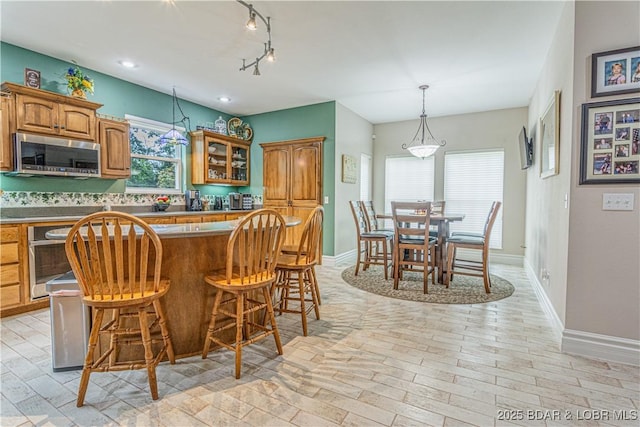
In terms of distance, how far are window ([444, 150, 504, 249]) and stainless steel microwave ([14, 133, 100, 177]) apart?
5.63m

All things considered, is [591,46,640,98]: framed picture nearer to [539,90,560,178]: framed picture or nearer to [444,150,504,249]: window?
[539,90,560,178]: framed picture

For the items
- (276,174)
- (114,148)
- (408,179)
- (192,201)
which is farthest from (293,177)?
(114,148)

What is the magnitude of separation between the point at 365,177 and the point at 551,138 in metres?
3.70

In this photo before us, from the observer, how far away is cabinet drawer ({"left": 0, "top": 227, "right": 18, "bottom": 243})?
2.82m

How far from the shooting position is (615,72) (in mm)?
2059

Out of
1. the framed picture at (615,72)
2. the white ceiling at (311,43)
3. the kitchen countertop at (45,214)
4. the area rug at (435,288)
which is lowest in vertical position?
the area rug at (435,288)

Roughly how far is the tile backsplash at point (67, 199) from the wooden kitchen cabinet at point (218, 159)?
0.79m

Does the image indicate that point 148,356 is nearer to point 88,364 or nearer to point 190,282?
point 88,364

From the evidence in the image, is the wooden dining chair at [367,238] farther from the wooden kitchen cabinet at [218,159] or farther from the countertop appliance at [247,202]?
the wooden kitchen cabinet at [218,159]

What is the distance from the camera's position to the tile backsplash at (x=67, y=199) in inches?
129

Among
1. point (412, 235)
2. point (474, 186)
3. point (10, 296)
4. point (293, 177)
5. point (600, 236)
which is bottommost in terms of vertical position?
point (10, 296)

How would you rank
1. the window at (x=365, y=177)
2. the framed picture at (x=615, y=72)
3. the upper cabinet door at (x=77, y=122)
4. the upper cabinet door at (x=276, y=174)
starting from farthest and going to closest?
the window at (x=365, y=177) → the upper cabinet door at (x=276, y=174) → the upper cabinet door at (x=77, y=122) → the framed picture at (x=615, y=72)

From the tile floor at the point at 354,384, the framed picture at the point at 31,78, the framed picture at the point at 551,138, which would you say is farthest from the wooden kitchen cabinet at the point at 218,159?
the framed picture at the point at 551,138

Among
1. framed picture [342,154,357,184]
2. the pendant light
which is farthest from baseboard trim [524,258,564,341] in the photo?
the pendant light
